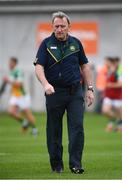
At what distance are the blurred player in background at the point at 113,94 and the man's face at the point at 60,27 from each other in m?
13.3

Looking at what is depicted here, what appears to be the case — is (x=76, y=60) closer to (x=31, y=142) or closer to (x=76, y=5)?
(x=31, y=142)

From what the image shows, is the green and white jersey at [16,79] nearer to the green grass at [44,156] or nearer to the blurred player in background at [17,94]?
the blurred player in background at [17,94]

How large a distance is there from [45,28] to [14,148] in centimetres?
1999

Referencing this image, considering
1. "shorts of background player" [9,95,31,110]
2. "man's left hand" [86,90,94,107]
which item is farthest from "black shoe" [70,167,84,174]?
"shorts of background player" [9,95,31,110]

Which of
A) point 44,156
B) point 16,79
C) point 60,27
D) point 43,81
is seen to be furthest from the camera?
point 16,79

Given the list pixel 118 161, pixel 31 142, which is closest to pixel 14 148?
pixel 31 142

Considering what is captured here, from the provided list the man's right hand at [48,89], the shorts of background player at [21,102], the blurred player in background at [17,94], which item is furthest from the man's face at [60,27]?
the shorts of background player at [21,102]

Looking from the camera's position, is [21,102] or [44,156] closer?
[44,156]

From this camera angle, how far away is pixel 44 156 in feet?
54.5

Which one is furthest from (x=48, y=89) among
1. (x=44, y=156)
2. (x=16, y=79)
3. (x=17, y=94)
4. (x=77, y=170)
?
(x=17, y=94)

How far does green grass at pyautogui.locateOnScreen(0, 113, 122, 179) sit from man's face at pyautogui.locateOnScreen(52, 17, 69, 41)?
1953 mm

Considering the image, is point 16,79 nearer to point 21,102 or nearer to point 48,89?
point 21,102

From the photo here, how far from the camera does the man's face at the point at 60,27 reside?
13.0 m

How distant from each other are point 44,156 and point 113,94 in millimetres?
10677
